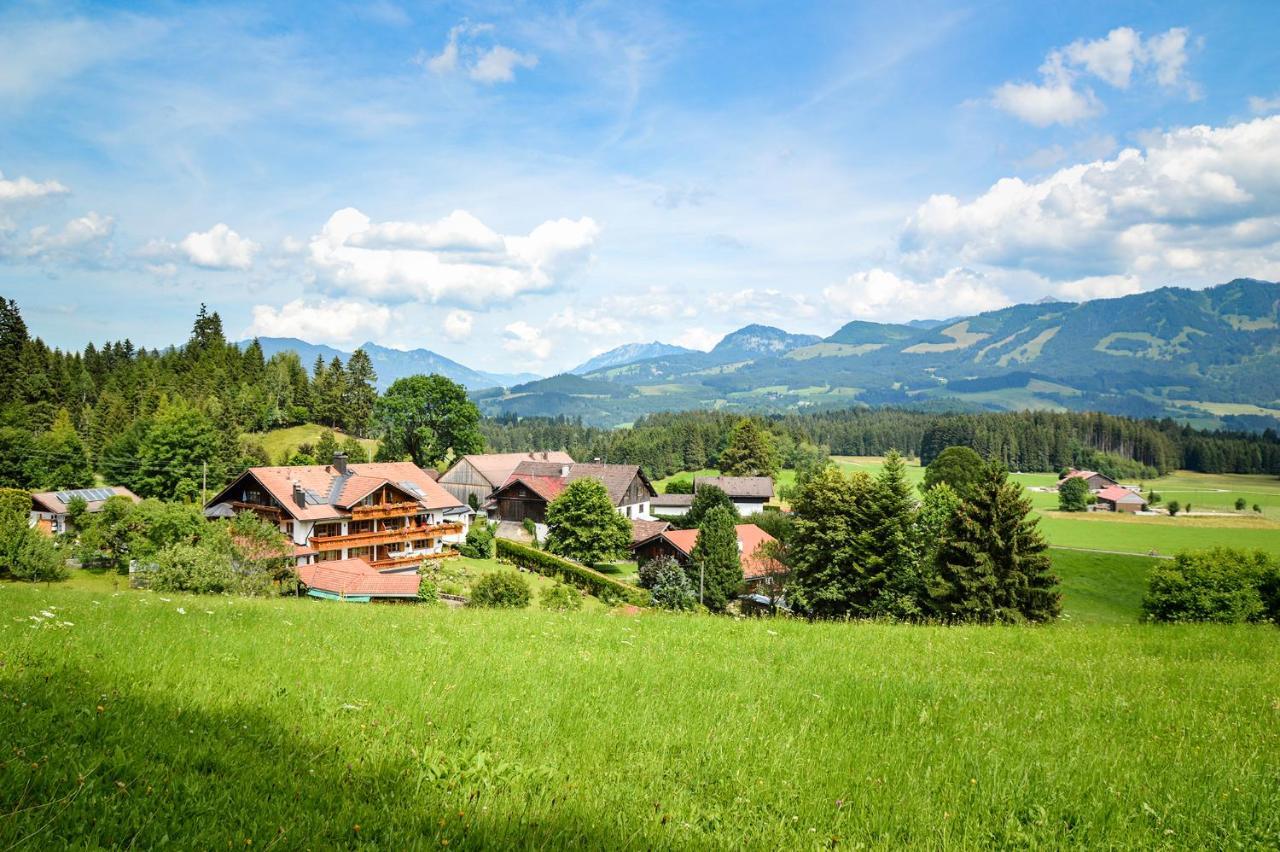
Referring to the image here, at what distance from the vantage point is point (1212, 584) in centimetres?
3359

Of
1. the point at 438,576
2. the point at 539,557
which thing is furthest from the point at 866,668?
the point at 539,557

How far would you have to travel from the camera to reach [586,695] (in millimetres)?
7770

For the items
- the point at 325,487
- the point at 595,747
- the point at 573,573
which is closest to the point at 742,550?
the point at 573,573

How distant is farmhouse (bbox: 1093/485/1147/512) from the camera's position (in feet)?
402

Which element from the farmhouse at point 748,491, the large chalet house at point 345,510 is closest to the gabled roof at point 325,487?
the large chalet house at point 345,510

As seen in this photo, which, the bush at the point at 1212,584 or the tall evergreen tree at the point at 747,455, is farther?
the tall evergreen tree at the point at 747,455

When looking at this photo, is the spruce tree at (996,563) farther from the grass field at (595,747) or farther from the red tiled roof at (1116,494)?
the red tiled roof at (1116,494)

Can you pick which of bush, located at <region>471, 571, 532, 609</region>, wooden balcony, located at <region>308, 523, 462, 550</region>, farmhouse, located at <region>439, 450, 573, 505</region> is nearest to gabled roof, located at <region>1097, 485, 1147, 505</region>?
farmhouse, located at <region>439, 450, 573, 505</region>

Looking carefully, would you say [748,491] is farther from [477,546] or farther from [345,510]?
[345,510]

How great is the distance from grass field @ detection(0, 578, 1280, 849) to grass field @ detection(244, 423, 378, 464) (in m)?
94.5

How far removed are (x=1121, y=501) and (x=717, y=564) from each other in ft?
367

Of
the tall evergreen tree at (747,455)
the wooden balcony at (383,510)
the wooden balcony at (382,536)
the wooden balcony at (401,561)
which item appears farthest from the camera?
the tall evergreen tree at (747,455)

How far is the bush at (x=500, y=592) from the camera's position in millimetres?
31984

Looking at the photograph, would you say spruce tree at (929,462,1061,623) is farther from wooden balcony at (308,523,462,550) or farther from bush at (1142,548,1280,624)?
wooden balcony at (308,523,462,550)
